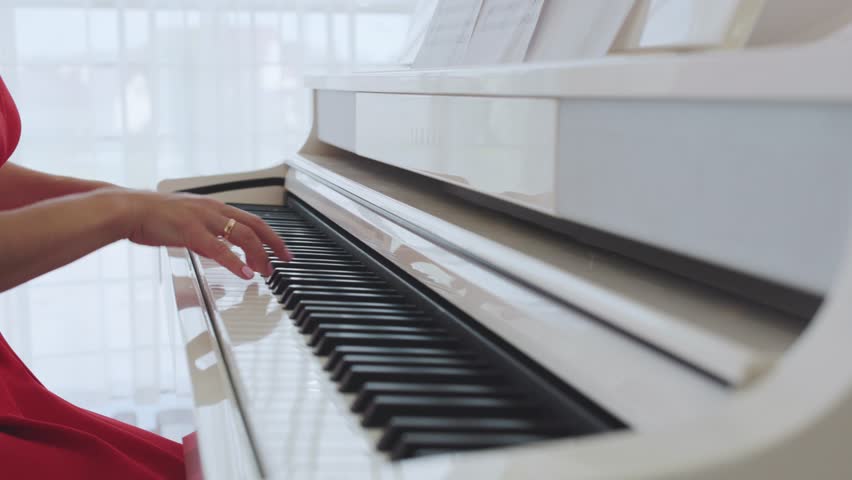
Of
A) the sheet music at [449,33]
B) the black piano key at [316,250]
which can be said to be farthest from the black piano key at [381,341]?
the sheet music at [449,33]

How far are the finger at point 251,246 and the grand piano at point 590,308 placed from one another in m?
0.06

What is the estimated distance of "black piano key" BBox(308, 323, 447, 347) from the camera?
0.86m

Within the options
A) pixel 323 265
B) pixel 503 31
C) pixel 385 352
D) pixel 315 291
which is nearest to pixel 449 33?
A: pixel 503 31

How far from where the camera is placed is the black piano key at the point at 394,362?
752mm

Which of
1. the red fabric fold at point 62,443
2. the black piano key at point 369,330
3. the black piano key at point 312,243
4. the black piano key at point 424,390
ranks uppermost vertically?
the black piano key at point 424,390

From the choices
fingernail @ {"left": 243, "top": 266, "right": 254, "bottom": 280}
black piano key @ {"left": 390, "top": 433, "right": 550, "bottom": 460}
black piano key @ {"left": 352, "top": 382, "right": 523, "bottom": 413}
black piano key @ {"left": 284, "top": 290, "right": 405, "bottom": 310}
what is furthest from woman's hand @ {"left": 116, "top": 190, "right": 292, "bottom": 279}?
black piano key @ {"left": 390, "top": 433, "right": 550, "bottom": 460}

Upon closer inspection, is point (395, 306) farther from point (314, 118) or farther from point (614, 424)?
point (314, 118)

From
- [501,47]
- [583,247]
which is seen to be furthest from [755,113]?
[501,47]

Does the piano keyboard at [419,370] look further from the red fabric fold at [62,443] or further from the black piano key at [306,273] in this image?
the red fabric fold at [62,443]

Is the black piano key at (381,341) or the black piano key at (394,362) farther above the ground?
the black piano key at (394,362)

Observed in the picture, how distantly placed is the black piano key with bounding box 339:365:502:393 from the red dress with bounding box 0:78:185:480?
1.78 ft

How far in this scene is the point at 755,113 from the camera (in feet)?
1.76

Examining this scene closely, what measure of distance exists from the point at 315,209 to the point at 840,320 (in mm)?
1251

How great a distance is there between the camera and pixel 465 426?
606 mm
